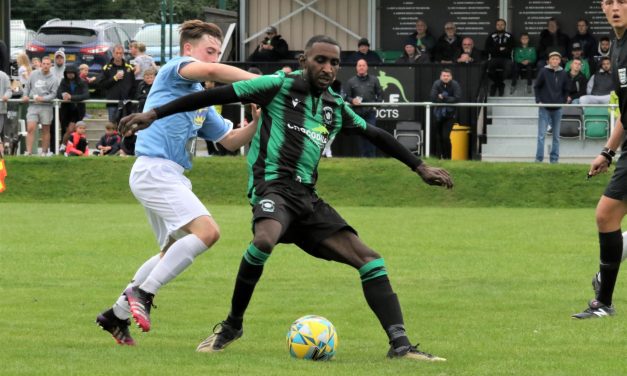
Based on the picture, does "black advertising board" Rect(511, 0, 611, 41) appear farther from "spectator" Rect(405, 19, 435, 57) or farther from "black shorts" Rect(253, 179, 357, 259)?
"black shorts" Rect(253, 179, 357, 259)

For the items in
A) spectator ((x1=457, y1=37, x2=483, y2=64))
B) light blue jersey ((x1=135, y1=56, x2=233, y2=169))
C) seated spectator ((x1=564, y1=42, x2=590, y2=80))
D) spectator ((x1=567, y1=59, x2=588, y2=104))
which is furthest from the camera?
spectator ((x1=457, y1=37, x2=483, y2=64))

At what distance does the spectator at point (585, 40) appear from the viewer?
26734mm

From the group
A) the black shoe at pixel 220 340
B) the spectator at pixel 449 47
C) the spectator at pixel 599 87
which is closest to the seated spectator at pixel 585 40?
the spectator at pixel 599 87

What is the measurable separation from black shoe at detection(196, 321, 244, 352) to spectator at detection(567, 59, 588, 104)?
17.0 metres

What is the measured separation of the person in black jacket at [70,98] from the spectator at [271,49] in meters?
4.16

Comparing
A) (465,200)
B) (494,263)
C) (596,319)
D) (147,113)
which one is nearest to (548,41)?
(465,200)

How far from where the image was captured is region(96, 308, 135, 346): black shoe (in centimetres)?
826

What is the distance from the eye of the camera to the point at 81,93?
24484mm

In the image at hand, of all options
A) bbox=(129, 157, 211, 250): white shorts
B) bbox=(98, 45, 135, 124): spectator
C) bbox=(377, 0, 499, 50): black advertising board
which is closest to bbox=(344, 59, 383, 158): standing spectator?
bbox=(98, 45, 135, 124): spectator

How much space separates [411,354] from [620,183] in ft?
8.31

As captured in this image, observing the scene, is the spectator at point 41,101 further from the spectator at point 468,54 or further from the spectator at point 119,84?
the spectator at point 468,54

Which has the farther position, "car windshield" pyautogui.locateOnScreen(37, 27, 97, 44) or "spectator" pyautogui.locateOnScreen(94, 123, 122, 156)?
"car windshield" pyautogui.locateOnScreen(37, 27, 97, 44)

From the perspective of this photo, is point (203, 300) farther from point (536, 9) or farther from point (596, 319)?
point (536, 9)

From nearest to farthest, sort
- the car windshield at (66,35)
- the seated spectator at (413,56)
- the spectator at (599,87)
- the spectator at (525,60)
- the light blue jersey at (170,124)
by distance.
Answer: the light blue jersey at (170,124)
the spectator at (599,87)
the seated spectator at (413,56)
the spectator at (525,60)
the car windshield at (66,35)
